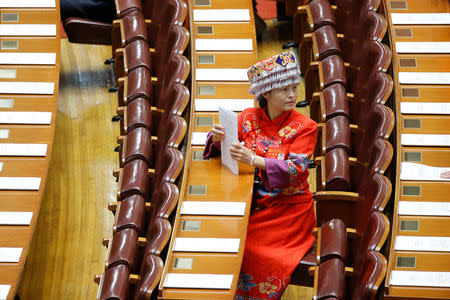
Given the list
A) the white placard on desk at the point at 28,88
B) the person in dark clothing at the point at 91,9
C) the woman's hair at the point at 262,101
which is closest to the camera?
the woman's hair at the point at 262,101

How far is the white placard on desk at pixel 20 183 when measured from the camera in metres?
0.95

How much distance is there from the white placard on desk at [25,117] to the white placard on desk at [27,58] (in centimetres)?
9

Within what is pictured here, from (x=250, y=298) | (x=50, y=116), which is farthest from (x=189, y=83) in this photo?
(x=250, y=298)

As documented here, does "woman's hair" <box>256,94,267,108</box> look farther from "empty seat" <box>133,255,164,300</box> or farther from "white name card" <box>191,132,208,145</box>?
"empty seat" <box>133,255,164,300</box>

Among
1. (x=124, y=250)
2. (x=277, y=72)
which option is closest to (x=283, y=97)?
(x=277, y=72)

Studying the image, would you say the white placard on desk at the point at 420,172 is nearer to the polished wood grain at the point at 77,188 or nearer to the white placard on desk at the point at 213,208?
the white placard on desk at the point at 213,208

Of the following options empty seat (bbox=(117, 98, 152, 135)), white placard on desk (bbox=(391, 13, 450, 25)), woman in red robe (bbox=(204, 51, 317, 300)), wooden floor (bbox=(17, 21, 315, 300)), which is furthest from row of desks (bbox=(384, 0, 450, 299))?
empty seat (bbox=(117, 98, 152, 135))

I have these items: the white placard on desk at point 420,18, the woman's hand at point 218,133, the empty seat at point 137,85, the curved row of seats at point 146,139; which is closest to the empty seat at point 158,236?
the curved row of seats at point 146,139

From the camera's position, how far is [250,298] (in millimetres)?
808

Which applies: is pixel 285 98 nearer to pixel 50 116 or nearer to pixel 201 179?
pixel 201 179

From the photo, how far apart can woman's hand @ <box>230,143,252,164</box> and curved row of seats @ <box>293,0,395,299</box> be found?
12 cm

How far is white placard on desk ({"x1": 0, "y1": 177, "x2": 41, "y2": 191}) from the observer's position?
95 cm

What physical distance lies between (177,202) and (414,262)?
0.27 meters

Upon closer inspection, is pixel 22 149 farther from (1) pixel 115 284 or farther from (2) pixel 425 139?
(2) pixel 425 139
